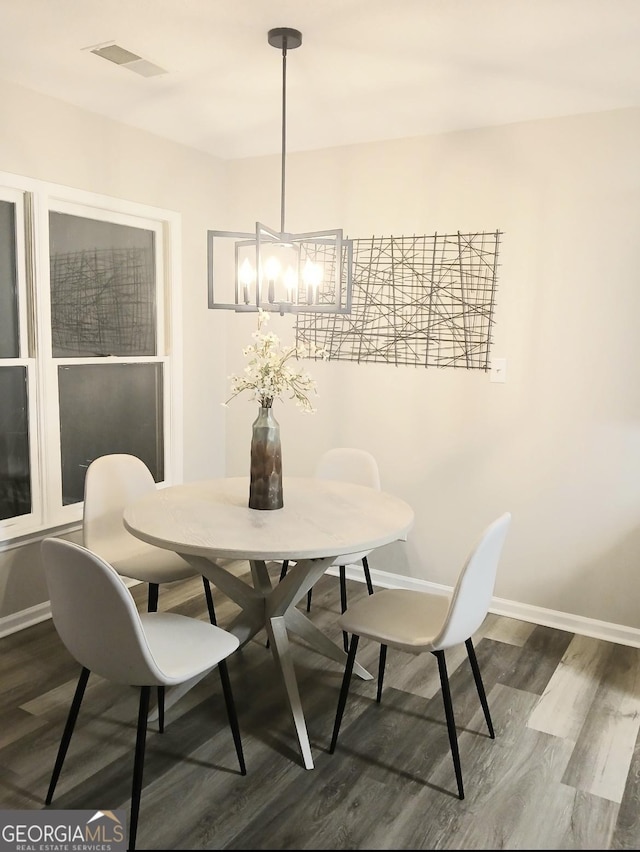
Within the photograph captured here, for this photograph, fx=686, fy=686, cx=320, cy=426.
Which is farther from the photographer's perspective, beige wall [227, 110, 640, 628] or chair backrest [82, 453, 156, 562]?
beige wall [227, 110, 640, 628]

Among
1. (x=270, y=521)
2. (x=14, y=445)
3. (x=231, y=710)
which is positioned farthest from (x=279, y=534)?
(x=14, y=445)

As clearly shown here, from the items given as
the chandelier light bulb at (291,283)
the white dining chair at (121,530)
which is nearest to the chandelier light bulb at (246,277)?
the chandelier light bulb at (291,283)

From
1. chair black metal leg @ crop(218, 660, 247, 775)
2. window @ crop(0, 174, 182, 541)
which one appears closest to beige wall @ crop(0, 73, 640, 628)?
window @ crop(0, 174, 182, 541)

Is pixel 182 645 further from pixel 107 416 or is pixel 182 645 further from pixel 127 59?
pixel 127 59

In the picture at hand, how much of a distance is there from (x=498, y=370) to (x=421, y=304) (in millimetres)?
564

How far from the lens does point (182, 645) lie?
219 cm

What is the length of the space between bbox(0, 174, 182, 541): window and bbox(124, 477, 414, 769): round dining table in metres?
0.89

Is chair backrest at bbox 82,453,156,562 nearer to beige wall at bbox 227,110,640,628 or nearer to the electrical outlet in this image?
beige wall at bbox 227,110,640,628

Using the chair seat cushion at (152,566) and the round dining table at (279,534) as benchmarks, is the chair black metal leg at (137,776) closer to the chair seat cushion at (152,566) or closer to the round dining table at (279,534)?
the round dining table at (279,534)

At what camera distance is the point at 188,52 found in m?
2.72

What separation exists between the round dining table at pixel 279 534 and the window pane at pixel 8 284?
109cm

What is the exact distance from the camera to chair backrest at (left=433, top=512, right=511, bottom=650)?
6.99ft

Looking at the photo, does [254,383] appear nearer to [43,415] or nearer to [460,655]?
[43,415]

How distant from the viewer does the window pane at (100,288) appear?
11.3ft
